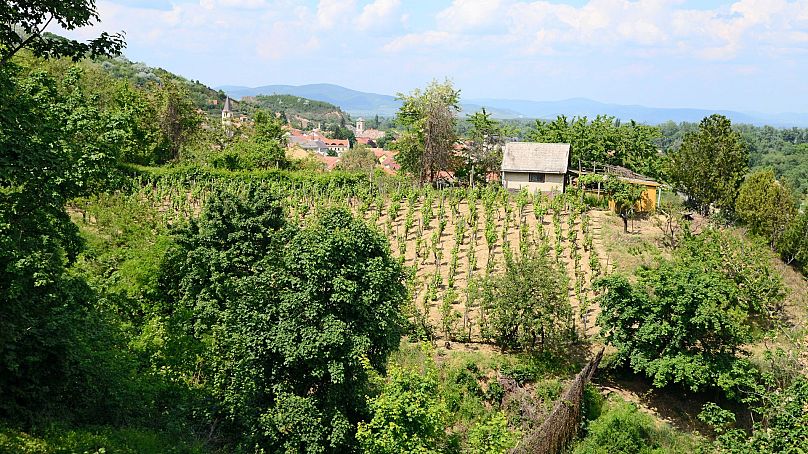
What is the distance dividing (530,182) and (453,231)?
8.28 m

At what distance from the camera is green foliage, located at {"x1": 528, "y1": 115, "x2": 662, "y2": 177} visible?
36.5 m

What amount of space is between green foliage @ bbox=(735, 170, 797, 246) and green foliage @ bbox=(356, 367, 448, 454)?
20.4 metres

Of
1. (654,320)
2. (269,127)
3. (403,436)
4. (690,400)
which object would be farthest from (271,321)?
(269,127)

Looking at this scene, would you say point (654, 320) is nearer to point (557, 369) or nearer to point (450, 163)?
point (557, 369)

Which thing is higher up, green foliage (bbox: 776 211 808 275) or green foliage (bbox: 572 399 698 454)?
green foliage (bbox: 776 211 808 275)

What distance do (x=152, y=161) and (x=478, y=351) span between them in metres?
28.4

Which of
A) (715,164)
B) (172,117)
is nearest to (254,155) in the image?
(172,117)

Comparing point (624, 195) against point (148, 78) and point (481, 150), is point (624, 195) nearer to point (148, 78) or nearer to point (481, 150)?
point (481, 150)

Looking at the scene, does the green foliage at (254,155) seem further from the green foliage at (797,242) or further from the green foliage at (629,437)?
the green foliage at (629,437)

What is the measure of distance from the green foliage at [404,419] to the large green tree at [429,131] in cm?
2770

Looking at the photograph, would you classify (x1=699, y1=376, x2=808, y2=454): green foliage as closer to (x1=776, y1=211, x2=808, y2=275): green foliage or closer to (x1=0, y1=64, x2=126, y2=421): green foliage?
(x1=0, y1=64, x2=126, y2=421): green foliage

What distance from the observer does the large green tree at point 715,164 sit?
26984 mm

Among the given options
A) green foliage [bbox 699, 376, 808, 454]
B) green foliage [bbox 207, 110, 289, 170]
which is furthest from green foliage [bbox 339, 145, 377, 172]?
green foliage [bbox 699, 376, 808, 454]

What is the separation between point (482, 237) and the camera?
24.3 meters
